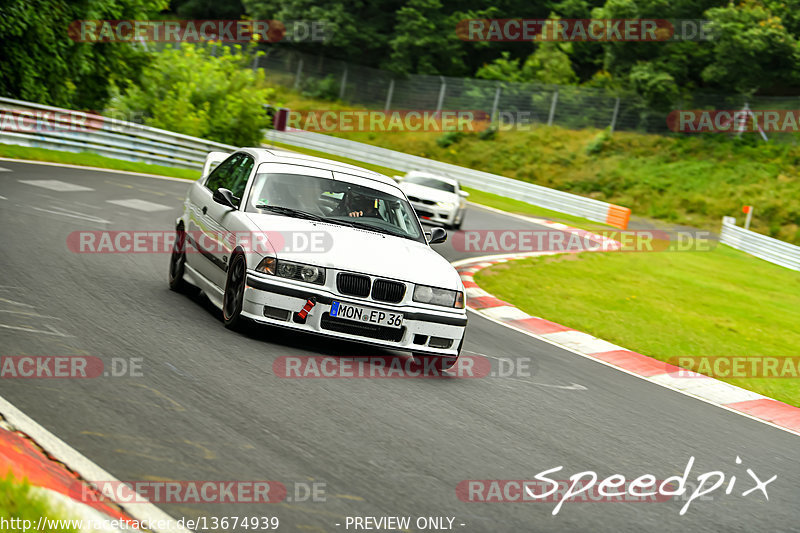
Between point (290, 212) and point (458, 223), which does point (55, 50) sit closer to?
point (458, 223)

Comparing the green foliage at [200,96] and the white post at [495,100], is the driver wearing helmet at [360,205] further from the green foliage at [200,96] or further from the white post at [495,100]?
the white post at [495,100]

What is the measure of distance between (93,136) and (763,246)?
21058mm

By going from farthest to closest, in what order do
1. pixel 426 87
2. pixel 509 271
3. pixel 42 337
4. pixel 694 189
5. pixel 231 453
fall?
pixel 426 87
pixel 694 189
pixel 509 271
pixel 42 337
pixel 231 453

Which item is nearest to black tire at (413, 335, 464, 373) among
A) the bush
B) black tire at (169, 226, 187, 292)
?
black tire at (169, 226, 187, 292)

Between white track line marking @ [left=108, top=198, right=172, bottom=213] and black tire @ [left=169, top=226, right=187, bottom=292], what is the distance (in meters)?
7.37

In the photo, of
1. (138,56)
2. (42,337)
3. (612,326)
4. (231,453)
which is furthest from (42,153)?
(231,453)

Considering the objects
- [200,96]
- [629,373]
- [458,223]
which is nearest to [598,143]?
[200,96]

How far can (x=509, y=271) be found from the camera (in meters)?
17.2

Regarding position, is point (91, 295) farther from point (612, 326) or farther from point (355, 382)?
point (612, 326)

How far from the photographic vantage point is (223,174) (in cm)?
916

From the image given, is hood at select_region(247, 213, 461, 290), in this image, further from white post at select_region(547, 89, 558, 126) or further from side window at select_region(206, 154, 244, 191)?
white post at select_region(547, 89, 558, 126)

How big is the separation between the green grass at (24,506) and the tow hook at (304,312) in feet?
12.3

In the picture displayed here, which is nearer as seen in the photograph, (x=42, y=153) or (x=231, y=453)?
(x=231, y=453)

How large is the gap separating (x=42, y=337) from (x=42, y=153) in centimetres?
1723
